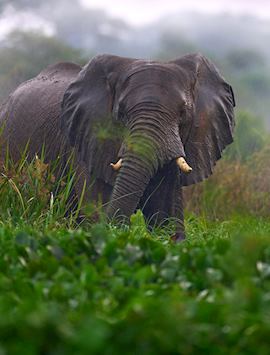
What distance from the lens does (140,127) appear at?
852 cm

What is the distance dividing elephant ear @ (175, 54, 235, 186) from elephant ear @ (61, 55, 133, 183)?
0.57 metres

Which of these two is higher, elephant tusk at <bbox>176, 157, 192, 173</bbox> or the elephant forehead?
the elephant forehead

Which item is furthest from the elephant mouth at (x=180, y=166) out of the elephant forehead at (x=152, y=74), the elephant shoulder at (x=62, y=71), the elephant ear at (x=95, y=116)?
the elephant shoulder at (x=62, y=71)

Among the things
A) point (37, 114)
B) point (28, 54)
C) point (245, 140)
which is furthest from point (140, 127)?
point (28, 54)

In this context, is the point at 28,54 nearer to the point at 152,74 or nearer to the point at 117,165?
the point at 152,74

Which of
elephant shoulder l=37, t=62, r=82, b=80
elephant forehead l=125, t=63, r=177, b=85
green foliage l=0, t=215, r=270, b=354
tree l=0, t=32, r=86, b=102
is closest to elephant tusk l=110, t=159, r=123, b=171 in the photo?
elephant forehead l=125, t=63, r=177, b=85

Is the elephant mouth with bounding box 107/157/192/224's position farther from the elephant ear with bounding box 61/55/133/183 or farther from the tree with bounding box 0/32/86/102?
the tree with bounding box 0/32/86/102

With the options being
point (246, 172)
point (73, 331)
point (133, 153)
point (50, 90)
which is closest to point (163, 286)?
point (73, 331)

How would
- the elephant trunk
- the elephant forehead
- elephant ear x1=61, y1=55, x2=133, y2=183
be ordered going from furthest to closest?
1. elephant ear x1=61, y1=55, x2=133, y2=183
2. the elephant forehead
3. the elephant trunk

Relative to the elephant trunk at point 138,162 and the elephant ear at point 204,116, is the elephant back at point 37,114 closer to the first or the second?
the elephant ear at point 204,116

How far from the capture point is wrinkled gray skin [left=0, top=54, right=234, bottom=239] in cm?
852

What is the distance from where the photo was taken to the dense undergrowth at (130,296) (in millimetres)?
3125

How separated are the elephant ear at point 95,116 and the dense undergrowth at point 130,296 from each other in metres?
3.70

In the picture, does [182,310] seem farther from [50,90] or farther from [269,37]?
[269,37]
